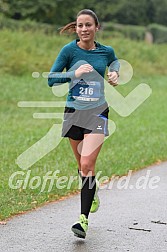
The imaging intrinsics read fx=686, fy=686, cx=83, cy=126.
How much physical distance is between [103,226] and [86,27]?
→ 193cm

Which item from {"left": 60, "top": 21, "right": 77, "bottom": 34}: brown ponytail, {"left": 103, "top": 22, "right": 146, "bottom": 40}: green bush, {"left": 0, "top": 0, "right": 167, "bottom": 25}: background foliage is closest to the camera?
{"left": 60, "top": 21, "right": 77, "bottom": 34}: brown ponytail

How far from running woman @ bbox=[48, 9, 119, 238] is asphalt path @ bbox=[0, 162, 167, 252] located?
0.35 metres

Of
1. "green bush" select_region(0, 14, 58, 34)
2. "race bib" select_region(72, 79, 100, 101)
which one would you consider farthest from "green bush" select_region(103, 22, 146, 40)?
"race bib" select_region(72, 79, 100, 101)

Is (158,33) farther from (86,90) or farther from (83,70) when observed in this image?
(83,70)

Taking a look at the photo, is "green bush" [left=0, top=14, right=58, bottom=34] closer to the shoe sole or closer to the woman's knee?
the woman's knee

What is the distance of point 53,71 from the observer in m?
6.26

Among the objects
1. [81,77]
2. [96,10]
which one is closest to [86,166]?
[81,77]

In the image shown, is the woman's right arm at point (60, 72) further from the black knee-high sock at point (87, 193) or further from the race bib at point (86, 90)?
the black knee-high sock at point (87, 193)

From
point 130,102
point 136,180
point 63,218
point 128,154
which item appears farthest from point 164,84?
point 63,218

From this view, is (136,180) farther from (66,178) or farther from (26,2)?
(26,2)

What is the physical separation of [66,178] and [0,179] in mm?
934

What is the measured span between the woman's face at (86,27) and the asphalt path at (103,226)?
180 cm

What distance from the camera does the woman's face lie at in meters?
6.27

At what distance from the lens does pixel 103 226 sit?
6.68 meters
